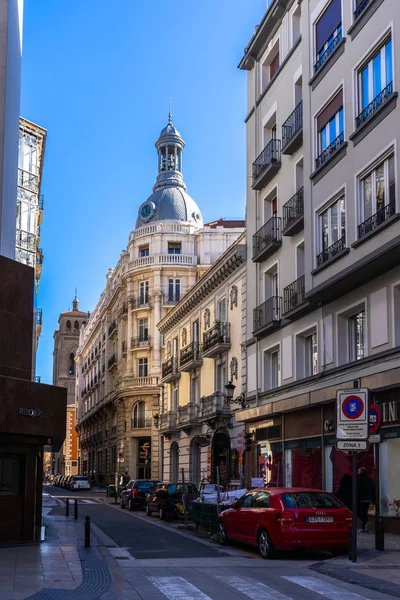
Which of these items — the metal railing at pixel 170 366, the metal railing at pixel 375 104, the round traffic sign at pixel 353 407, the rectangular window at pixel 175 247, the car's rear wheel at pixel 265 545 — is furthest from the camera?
the rectangular window at pixel 175 247

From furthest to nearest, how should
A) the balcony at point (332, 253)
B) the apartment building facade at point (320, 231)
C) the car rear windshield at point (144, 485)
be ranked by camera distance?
the car rear windshield at point (144, 485), the balcony at point (332, 253), the apartment building facade at point (320, 231)

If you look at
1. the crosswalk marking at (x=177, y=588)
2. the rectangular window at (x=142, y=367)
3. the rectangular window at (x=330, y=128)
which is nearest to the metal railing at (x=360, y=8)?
the rectangular window at (x=330, y=128)

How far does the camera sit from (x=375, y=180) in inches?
829

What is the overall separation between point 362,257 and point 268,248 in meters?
8.52

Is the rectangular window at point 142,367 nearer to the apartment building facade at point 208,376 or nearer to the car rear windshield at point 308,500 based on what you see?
the apartment building facade at point 208,376

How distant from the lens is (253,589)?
1183 centimetres

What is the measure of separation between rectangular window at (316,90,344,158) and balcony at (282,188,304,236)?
2081 mm

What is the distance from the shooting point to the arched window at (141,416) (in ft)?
213

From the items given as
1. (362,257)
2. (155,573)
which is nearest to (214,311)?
(362,257)

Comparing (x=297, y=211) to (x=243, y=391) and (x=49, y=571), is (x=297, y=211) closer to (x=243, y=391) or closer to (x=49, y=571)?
(x=243, y=391)

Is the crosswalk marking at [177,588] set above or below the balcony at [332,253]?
below

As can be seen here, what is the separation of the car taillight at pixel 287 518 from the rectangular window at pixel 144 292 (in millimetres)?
49982

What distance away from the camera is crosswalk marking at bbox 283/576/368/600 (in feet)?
36.9

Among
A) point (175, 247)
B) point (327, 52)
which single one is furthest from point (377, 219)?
point (175, 247)
